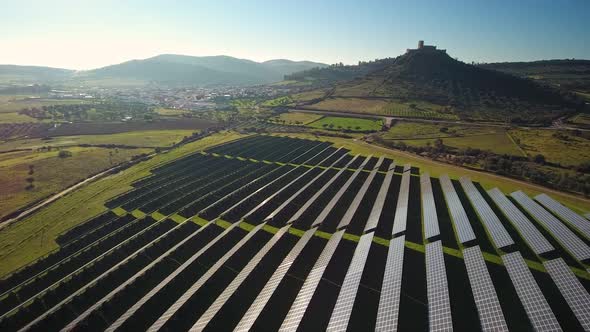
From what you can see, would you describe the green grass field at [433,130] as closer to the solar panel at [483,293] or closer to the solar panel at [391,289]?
the solar panel at [391,289]

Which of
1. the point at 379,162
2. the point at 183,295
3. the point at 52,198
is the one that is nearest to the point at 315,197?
the point at 379,162

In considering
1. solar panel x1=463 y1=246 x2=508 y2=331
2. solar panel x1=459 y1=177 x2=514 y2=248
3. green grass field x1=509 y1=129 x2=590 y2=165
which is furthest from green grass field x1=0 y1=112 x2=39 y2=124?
green grass field x1=509 y1=129 x2=590 y2=165

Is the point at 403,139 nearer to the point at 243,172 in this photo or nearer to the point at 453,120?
the point at 453,120

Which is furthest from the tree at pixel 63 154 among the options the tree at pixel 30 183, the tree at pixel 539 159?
the tree at pixel 539 159

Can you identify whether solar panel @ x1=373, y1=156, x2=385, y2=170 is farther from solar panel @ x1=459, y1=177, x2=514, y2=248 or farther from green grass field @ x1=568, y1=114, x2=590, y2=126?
green grass field @ x1=568, y1=114, x2=590, y2=126

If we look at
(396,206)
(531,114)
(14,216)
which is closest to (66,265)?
(14,216)

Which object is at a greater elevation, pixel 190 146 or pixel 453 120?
pixel 453 120
